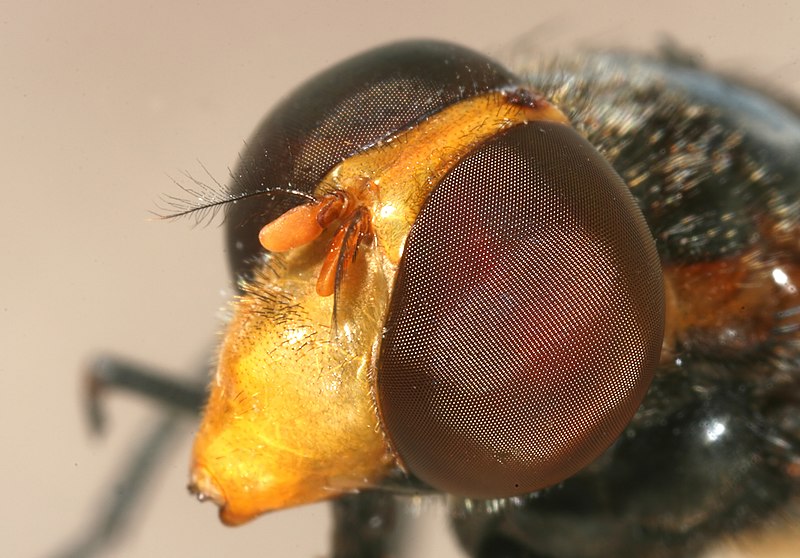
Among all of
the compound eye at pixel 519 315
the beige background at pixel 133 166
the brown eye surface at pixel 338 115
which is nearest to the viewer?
the compound eye at pixel 519 315

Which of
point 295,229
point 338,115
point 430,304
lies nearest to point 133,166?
point 338,115

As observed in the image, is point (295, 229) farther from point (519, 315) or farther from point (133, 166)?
point (133, 166)

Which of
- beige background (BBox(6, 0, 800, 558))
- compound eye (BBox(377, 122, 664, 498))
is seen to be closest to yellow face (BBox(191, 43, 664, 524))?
compound eye (BBox(377, 122, 664, 498))

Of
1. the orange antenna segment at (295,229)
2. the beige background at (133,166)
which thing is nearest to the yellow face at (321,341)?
the orange antenna segment at (295,229)

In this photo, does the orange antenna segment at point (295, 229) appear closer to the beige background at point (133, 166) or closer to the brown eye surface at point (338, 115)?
the brown eye surface at point (338, 115)

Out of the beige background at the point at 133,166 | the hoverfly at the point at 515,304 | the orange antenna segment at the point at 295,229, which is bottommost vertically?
the beige background at the point at 133,166

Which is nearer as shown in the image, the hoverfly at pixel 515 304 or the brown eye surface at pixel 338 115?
the hoverfly at pixel 515 304

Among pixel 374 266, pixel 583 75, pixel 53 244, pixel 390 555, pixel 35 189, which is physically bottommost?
pixel 390 555

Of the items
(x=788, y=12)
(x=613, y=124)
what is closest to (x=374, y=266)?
(x=613, y=124)

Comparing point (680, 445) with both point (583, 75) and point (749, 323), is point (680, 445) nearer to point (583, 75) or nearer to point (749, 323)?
point (749, 323)
